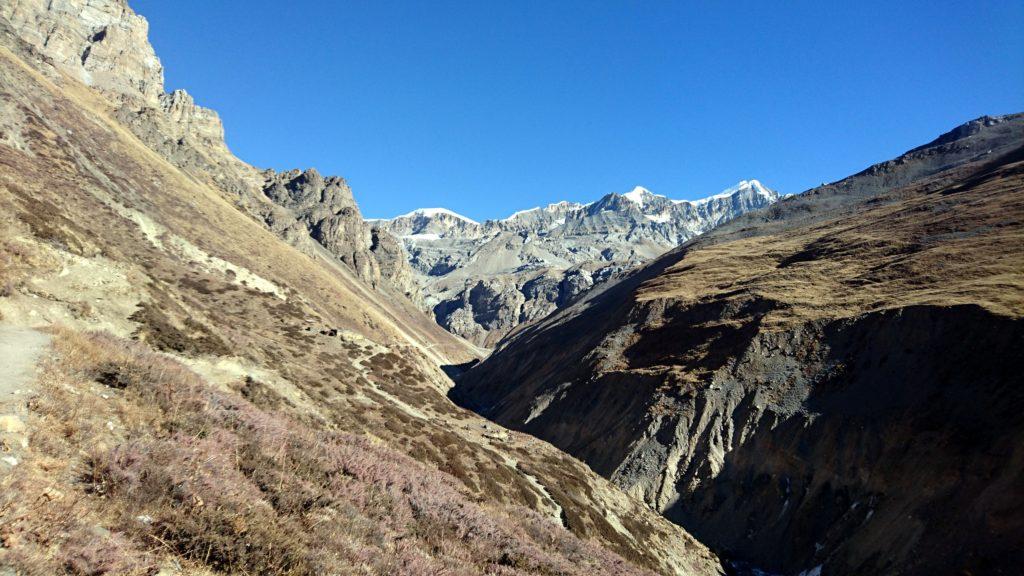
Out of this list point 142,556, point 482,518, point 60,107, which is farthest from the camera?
point 60,107

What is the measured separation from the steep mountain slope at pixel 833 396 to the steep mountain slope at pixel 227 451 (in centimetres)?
698

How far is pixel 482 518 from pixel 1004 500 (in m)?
23.7

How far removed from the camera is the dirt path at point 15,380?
689 centimetres

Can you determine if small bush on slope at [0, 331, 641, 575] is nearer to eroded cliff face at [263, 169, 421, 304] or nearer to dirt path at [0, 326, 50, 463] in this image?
dirt path at [0, 326, 50, 463]

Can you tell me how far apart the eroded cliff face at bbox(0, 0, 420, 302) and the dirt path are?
13008 centimetres

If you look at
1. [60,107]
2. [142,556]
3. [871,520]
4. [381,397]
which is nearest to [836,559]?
[871,520]

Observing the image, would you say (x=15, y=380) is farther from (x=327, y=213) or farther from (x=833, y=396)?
(x=327, y=213)

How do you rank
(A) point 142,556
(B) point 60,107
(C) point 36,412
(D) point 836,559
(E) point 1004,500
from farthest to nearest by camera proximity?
(B) point 60,107
(D) point 836,559
(E) point 1004,500
(C) point 36,412
(A) point 142,556

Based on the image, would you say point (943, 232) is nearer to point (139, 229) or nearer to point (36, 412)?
point (36, 412)

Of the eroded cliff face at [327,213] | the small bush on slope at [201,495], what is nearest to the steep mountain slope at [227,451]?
the small bush on slope at [201,495]

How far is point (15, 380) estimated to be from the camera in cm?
866

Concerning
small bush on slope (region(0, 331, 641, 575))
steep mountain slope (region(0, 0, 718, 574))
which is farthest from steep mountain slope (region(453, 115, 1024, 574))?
small bush on slope (region(0, 331, 641, 575))

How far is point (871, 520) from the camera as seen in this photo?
87.0 feet

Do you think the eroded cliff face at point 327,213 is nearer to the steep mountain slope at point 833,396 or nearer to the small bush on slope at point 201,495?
the steep mountain slope at point 833,396
